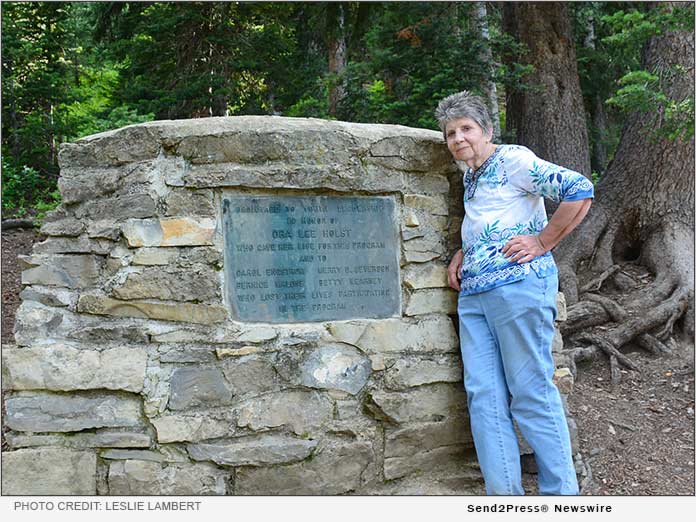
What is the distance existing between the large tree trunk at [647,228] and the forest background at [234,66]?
356 millimetres

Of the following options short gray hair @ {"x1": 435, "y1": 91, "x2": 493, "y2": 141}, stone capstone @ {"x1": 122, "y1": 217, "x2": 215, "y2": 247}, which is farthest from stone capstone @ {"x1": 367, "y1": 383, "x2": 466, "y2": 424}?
short gray hair @ {"x1": 435, "y1": 91, "x2": 493, "y2": 141}

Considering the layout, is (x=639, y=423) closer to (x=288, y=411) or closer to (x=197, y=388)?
(x=288, y=411)

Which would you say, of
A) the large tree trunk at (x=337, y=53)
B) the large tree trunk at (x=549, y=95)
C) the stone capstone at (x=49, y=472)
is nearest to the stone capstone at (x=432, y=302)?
the stone capstone at (x=49, y=472)

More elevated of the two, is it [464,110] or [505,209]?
[464,110]

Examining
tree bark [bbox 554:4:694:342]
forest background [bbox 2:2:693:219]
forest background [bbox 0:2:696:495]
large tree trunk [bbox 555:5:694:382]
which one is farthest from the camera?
forest background [bbox 2:2:693:219]

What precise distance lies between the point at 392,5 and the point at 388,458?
485cm

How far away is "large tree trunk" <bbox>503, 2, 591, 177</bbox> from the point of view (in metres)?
6.37

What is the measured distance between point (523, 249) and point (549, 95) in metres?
4.00

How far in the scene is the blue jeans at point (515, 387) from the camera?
2.93 meters

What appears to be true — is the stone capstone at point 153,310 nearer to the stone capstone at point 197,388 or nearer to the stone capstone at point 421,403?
the stone capstone at point 197,388

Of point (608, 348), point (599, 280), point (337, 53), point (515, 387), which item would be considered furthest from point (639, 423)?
point (337, 53)

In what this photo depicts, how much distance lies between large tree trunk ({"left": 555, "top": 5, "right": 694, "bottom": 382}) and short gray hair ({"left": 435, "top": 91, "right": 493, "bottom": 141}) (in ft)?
9.19

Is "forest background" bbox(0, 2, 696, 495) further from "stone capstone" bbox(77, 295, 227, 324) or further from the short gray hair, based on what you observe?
"stone capstone" bbox(77, 295, 227, 324)

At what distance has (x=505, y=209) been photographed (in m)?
3.00
